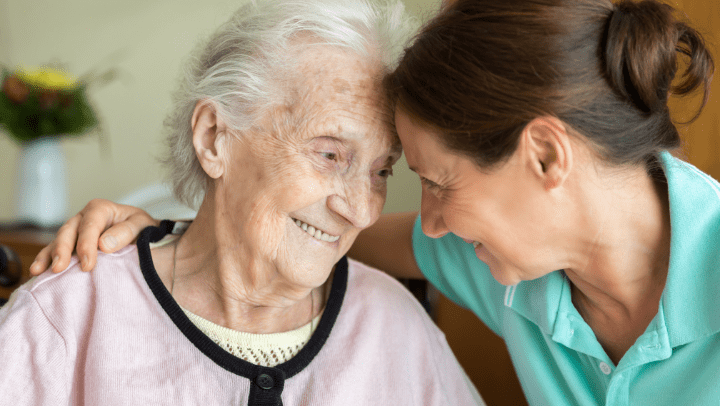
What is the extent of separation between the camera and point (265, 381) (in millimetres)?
1097

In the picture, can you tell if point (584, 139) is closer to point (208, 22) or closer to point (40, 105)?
point (40, 105)

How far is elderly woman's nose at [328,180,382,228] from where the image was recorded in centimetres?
117

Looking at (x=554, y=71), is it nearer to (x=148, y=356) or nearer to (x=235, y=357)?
(x=235, y=357)

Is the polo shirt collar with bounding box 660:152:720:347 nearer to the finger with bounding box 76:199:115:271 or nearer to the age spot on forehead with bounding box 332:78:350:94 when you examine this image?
the age spot on forehead with bounding box 332:78:350:94

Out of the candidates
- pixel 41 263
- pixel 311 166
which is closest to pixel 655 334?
pixel 311 166

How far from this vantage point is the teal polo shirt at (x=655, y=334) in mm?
1000

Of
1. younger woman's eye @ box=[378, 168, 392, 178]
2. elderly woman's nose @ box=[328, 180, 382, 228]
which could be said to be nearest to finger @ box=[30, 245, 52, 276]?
elderly woman's nose @ box=[328, 180, 382, 228]

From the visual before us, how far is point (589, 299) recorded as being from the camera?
1.23m

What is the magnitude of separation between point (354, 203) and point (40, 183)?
1.95 metres

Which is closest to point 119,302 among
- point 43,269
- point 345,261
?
point 43,269

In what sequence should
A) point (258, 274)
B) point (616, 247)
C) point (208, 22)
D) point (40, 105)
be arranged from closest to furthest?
point (616, 247)
point (258, 274)
point (40, 105)
point (208, 22)

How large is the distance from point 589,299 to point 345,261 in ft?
1.86

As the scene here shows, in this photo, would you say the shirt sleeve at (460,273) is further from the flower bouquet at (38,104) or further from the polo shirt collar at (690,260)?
the flower bouquet at (38,104)

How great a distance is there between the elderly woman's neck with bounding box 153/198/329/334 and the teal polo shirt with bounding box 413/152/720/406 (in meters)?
0.51
